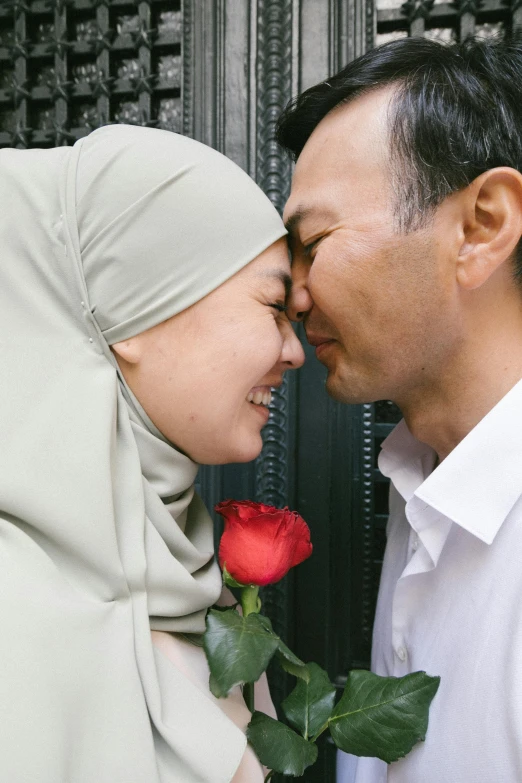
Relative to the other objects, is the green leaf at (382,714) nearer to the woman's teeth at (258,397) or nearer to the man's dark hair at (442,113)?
the woman's teeth at (258,397)

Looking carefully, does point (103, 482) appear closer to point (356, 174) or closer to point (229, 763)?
point (229, 763)

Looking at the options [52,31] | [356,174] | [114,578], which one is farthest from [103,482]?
[52,31]

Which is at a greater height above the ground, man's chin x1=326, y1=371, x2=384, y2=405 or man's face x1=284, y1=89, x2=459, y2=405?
man's face x1=284, y1=89, x2=459, y2=405

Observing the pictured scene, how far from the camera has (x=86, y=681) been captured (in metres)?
0.68

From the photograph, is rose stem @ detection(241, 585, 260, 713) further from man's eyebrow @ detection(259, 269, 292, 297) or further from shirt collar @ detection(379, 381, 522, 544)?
man's eyebrow @ detection(259, 269, 292, 297)

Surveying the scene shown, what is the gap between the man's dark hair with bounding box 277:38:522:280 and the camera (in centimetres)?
94

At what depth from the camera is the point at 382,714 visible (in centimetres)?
79

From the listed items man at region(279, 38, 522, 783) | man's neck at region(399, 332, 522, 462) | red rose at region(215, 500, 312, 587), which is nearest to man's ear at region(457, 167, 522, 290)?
man at region(279, 38, 522, 783)

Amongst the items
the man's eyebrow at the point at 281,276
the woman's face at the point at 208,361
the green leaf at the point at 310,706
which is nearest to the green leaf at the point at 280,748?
the green leaf at the point at 310,706

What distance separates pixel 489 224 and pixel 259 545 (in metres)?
0.62

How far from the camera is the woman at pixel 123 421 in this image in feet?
2.22

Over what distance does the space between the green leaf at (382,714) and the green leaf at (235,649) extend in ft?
0.60

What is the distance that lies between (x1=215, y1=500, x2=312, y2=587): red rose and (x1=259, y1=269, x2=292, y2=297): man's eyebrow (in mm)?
355

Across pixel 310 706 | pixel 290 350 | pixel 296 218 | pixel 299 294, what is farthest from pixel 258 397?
pixel 310 706
